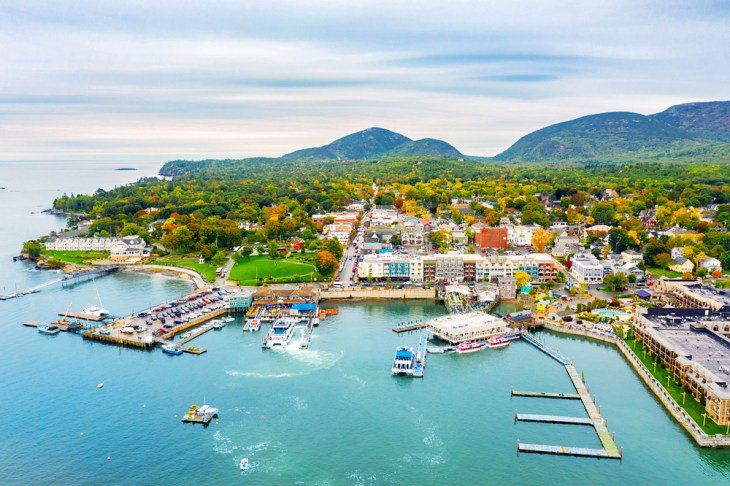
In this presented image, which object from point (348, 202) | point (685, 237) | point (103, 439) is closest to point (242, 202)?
point (348, 202)

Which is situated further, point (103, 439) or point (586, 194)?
point (586, 194)

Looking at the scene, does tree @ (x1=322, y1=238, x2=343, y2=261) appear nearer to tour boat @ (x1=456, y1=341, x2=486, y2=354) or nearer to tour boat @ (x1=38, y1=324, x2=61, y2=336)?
tour boat @ (x1=456, y1=341, x2=486, y2=354)

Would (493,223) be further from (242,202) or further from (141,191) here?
(141,191)

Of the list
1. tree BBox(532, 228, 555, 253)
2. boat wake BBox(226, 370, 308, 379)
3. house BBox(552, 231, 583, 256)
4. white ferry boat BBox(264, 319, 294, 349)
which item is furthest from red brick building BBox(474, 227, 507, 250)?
boat wake BBox(226, 370, 308, 379)

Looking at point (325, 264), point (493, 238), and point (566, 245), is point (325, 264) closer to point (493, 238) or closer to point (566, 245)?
point (493, 238)

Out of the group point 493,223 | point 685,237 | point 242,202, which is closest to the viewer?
point 685,237

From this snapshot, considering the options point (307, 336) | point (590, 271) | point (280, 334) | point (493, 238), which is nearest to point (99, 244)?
point (280, 334)

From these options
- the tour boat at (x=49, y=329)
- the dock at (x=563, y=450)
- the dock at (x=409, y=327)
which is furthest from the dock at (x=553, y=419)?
the tour boat at (x=49, y=329)
